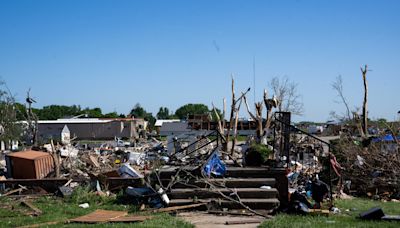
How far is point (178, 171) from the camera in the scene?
11023 millimetres

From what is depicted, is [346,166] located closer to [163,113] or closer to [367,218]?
[367,218]

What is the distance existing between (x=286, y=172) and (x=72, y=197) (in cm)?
575

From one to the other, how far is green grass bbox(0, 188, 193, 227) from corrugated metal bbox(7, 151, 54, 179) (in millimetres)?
3018

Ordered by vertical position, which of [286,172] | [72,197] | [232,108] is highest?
[232,108]

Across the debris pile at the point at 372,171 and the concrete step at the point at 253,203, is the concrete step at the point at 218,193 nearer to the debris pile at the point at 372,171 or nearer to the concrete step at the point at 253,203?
the concrete step at the point at 253,203

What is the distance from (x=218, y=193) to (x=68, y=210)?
3559mm

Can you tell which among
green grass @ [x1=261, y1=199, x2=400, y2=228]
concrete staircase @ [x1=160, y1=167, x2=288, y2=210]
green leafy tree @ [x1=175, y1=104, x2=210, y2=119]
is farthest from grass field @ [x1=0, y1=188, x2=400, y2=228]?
green leafy tree @ [x1=175, y1=104, x2=210, y2=119]

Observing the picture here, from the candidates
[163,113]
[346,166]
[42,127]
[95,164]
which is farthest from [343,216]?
[163,113]

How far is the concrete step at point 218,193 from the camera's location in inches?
410

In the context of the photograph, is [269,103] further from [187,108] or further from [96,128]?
[187,108]

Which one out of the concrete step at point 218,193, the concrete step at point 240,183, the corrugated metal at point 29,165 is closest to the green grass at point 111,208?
the concrete step at point 218,193

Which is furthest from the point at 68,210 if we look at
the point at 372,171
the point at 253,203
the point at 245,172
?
the point at 372,171

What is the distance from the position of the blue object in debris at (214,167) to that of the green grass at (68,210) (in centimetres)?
200

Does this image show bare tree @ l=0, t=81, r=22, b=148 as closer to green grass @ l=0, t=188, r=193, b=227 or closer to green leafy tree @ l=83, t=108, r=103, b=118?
green grass @ l=0, t=188, r=193, b=227
